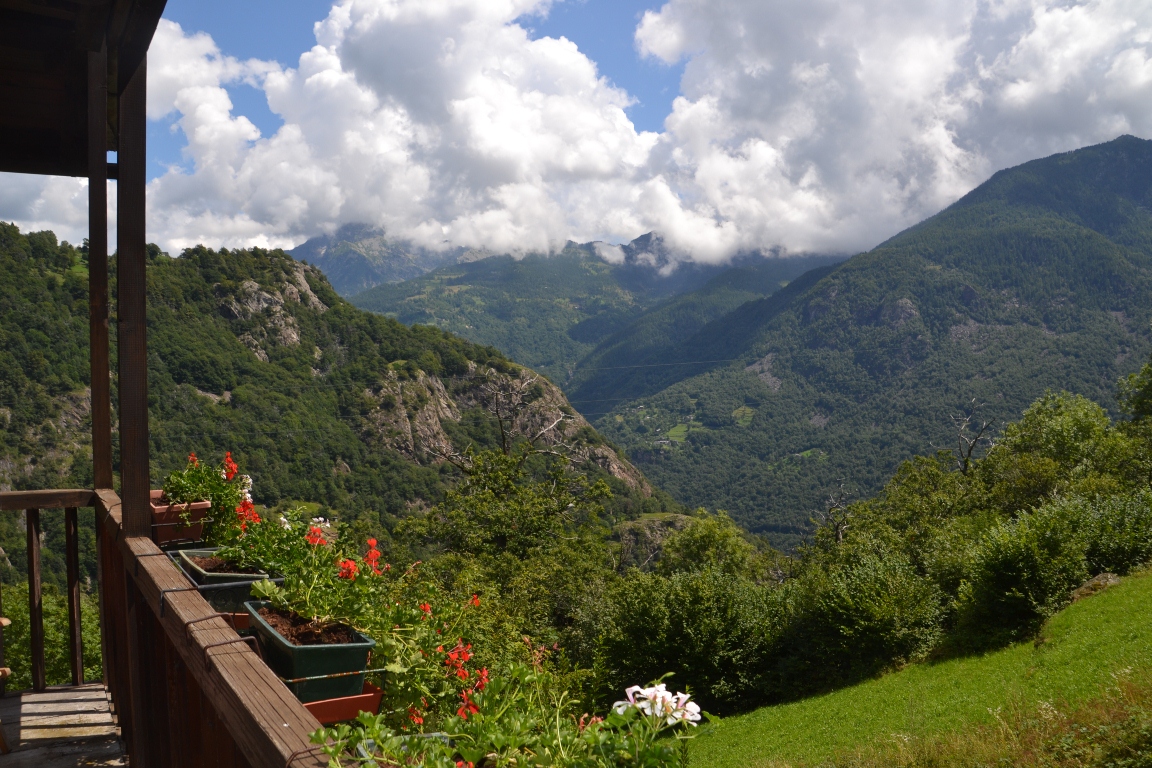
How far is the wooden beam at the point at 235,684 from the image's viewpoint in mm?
1055

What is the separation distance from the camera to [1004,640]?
19.3m

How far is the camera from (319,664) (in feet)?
5.20

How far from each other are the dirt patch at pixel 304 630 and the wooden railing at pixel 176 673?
137mm

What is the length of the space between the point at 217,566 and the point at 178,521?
47cm

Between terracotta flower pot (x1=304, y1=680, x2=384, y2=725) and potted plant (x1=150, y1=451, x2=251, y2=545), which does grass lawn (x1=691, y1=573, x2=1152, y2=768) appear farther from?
terracotta flower pot (x1=304, y1=680, x2=384, y2=725)

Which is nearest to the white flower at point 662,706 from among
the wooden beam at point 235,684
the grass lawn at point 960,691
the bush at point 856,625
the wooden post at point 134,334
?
the wooden beam at point 235,684

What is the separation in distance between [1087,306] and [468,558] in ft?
615

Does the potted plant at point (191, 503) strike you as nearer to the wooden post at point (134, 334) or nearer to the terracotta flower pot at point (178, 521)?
the terracotta flower pot at point (178, 521)

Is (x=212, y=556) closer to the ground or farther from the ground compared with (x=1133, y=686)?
farther from the ground

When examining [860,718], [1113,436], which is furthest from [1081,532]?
[1113,436]

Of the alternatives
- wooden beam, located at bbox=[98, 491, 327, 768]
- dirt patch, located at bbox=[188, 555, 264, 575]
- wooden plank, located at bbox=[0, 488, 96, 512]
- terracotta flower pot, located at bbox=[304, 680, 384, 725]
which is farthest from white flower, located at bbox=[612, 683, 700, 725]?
wooden plank, located at bbox=[0, 488, 96, 512]

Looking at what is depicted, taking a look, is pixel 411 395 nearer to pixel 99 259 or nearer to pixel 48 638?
pixel 48 638

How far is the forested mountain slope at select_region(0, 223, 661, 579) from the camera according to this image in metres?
45.0

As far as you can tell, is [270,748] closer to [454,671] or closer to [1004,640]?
[454,671]
